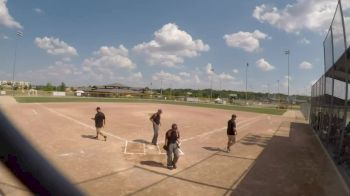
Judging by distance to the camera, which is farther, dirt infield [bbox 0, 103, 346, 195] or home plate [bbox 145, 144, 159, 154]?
home plate [bbox 145, 144, 159, 154]

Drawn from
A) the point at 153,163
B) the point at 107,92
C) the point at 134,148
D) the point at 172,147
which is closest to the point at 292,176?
the point at 172,147

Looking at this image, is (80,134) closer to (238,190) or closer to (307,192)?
(238,190)

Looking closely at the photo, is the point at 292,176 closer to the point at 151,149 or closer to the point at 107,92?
the point at 151,149

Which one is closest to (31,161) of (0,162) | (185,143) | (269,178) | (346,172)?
(0,162)

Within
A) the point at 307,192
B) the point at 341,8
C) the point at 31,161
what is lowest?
the point at 307,192

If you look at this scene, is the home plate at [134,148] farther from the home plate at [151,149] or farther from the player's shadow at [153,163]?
the player's shadow at [153,163]

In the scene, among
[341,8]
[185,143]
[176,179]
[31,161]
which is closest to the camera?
[31,161]

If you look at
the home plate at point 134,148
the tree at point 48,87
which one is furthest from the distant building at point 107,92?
the home plate at point 134,148

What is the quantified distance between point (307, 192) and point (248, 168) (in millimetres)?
2468

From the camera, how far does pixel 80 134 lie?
49.7 ft

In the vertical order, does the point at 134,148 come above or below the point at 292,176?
above

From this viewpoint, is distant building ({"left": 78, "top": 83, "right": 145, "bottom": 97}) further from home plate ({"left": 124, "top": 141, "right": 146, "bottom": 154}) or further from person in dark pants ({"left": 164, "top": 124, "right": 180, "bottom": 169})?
person in dark pants ({"left": 164, "top": 124, "right": 180, "bottom": 169})

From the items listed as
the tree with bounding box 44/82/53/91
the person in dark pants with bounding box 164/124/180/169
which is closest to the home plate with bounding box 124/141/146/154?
the person in dark pants with bounding box 164/124/180/169

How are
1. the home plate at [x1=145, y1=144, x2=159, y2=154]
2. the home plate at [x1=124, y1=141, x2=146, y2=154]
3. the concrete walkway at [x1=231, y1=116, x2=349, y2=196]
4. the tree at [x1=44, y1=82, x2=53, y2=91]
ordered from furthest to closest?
1. the tree at [x1=44, y1=82, x2=53, y2=91]
2. the home plate at [x1=145, y1=144, x2=159, y2=154]
3. the home plate at [x1=124, y1=141, x2=146, y2=154]
4. the concrete walkway at [x1=231, y1=116, x2=349, y2=196]
